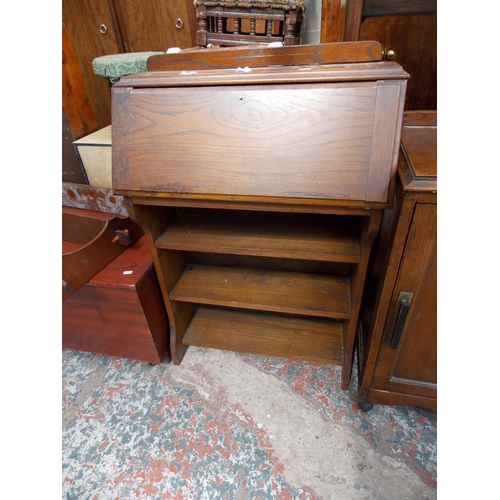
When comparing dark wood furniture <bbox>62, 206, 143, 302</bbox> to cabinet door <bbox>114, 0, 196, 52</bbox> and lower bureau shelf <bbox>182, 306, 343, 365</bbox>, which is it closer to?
lower bureau shelf <bbox>182, 306, 343, 365</bbox>

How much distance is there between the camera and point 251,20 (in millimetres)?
1272

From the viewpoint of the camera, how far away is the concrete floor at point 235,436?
1.06 m

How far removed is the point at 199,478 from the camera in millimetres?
1082

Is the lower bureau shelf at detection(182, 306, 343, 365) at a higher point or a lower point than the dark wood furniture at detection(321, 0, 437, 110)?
lower

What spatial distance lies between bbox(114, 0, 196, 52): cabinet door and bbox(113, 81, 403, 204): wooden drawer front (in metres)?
1.40

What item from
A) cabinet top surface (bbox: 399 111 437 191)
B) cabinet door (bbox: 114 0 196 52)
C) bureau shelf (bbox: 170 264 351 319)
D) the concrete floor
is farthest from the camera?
cabinet door (bbox: 114 0 196 52)

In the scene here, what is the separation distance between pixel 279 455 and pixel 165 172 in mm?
1040

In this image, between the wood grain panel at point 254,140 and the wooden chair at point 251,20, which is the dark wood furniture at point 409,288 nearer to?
the wood grain panel at point 254,140

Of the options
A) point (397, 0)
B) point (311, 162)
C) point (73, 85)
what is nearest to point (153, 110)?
point (311, 162)

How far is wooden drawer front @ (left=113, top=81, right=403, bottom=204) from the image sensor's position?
0.81 metres

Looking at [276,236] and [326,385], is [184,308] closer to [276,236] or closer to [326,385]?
[276,236]

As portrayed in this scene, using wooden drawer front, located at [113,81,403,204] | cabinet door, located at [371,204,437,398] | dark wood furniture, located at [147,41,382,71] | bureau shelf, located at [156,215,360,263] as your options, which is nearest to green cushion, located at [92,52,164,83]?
dark wood furniture, located at [147,41,382,71]

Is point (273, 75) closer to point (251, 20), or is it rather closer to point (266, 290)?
point (251, 20)

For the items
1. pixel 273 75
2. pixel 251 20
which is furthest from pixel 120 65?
pixel 273 75
